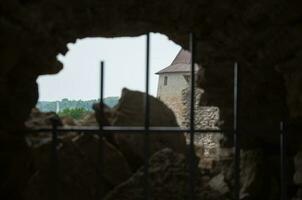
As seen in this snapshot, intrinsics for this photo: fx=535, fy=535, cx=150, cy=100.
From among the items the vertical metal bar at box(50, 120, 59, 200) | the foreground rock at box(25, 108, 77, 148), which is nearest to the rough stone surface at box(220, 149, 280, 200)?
the foreground rock at box(25, 108, 77, 148)

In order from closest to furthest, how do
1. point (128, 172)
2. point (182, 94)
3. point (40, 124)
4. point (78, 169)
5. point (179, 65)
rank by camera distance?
point (40, 124) < point (78, 169) < point (128, 172) < point (179, 65) < point (182, 94)

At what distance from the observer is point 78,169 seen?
12.4ft

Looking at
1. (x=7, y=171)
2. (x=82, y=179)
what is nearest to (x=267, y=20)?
(x=7, y=171)

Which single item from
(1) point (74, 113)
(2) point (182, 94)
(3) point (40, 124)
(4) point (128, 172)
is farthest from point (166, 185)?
(2) point (182, 94)

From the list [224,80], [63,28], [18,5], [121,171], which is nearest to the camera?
[18,5]

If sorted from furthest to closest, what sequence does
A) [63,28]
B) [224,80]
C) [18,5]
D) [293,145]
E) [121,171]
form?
[121,171]
[224,80]
[293,145]
[63,28]
[18,5]

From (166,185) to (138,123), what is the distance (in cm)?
108

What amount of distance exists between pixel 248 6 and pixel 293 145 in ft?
3.70

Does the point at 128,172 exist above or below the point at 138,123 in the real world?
below

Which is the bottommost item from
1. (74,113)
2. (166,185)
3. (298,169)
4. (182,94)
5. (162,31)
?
(166,185)

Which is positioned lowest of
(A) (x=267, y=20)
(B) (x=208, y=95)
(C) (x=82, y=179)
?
(C) (x=82, y=179)

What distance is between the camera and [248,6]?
2.50 meters

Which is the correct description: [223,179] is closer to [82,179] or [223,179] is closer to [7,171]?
[82,179]

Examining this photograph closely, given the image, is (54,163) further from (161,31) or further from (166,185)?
(166,185)
